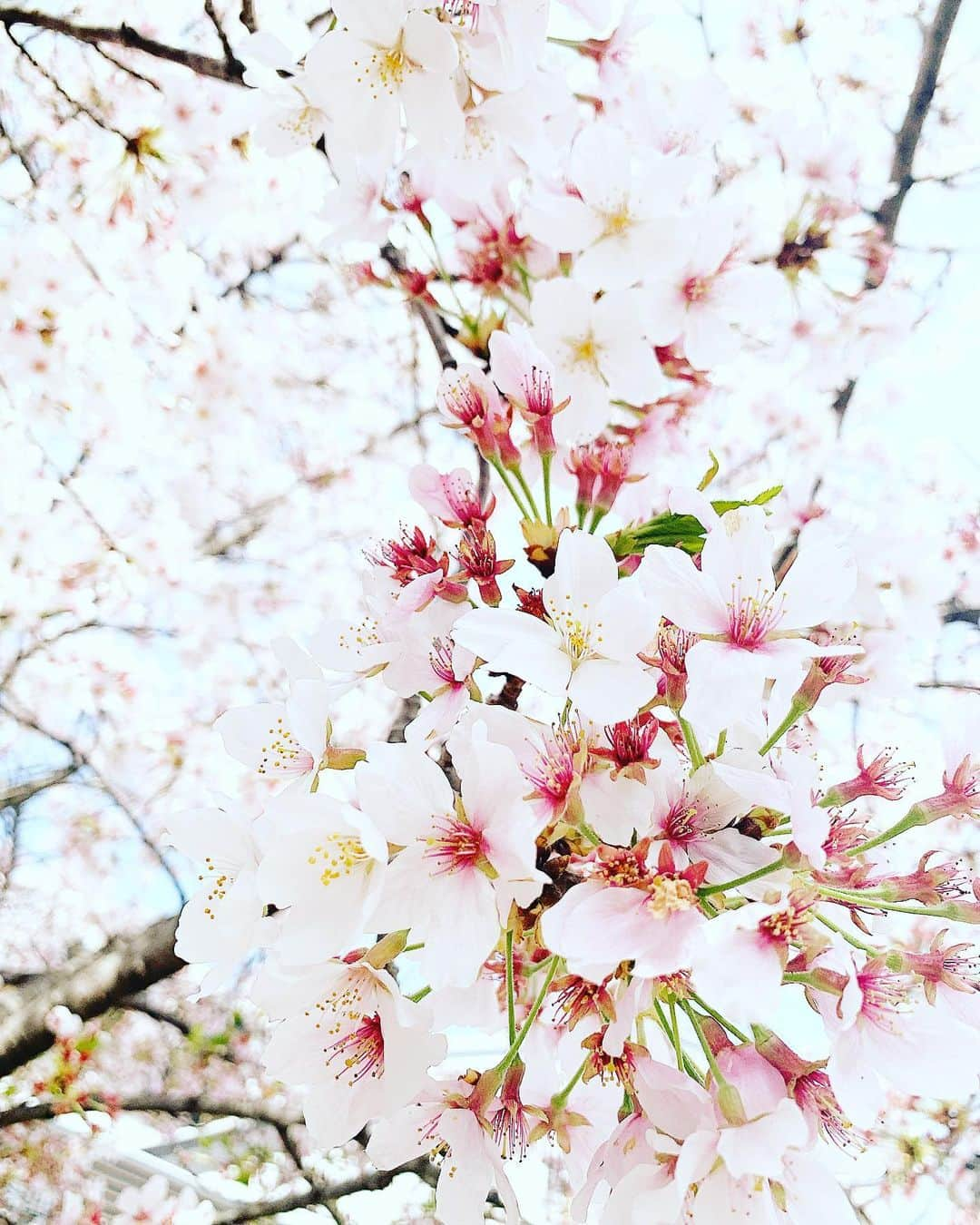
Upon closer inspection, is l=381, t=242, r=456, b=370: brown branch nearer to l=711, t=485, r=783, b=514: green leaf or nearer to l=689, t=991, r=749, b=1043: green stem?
l=711, t=485, r=783, b=514: green leaf

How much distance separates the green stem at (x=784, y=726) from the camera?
749mm

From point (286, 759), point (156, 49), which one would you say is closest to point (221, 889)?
point (286, 759)

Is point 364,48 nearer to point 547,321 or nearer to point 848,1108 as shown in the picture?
point 547,321

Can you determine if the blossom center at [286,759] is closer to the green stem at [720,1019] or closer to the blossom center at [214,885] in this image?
the blossom center at [214,885]

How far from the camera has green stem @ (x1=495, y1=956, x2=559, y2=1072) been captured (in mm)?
738

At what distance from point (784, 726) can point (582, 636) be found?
200 millimetres

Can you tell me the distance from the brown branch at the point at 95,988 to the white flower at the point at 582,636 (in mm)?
1699

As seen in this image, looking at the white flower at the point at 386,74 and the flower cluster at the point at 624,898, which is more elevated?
the white flower at the point at 386,74

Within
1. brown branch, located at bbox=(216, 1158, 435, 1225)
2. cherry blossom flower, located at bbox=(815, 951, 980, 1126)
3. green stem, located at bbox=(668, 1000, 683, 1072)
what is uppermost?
cherry blossom flower, located at bbox=(815, 951, 980, 1126)

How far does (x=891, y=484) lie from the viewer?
369 cm

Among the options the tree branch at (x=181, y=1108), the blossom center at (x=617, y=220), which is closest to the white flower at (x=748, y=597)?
the blossom center at (x=617, y=220)

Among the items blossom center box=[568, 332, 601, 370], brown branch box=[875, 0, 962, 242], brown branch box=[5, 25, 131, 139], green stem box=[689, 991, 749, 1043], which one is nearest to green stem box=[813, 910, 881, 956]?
green stem box=[689, 991, 749, 1043]

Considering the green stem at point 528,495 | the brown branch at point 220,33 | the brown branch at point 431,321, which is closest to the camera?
the green stem at point 528,495

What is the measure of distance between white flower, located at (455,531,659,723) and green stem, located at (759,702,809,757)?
0.40 feet
